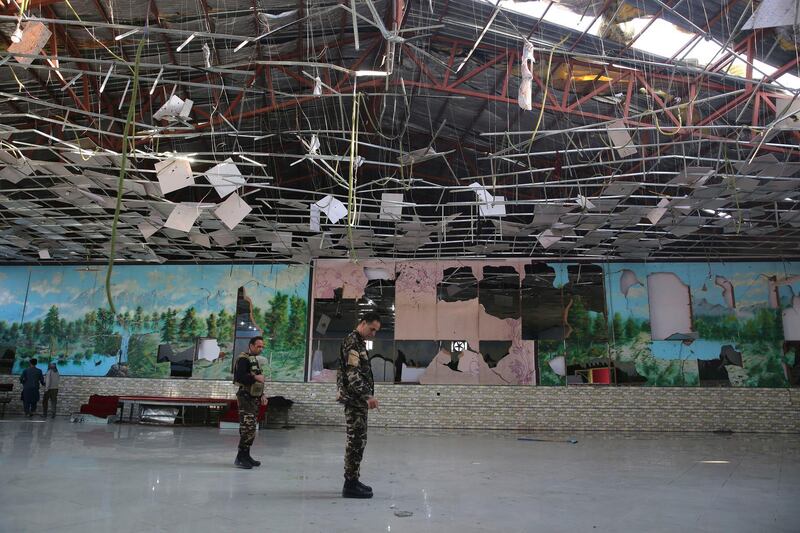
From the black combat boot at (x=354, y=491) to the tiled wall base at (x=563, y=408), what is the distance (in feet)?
30.5

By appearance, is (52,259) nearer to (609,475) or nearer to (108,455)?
(108,455)

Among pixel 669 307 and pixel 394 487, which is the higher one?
pixel 669 307

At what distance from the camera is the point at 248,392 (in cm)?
605

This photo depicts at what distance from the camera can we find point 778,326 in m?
13.6

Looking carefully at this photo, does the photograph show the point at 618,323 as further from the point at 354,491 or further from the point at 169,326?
the point at 169,326

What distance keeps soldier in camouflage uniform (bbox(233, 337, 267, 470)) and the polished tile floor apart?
34cm

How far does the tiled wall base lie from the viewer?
43.5 ft

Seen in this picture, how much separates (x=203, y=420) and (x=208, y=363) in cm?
183

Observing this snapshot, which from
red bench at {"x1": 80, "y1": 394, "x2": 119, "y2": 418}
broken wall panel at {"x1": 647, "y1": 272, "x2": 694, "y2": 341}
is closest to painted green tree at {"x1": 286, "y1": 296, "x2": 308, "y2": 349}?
red bench at {"x1": 80, "y1": 394, "x2": 119, "y2": 418}

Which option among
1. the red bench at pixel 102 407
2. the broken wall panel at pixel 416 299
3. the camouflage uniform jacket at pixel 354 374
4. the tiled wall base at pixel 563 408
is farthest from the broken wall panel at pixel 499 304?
the camouflage uniform jacket at pixel 354 374

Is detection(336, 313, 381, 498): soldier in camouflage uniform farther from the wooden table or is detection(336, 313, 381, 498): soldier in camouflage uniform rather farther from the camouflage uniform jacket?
the wooden table

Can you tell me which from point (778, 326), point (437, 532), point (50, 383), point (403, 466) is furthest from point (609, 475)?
point (50, 383)

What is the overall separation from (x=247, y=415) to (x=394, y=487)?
1.90 meters

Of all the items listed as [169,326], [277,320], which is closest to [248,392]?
[277,320]
